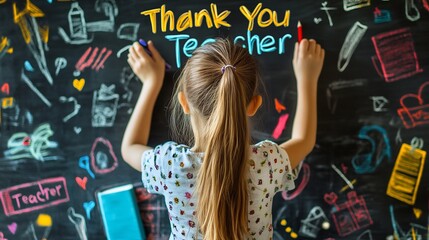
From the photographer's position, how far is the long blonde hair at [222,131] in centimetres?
82

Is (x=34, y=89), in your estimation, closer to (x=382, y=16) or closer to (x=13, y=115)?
(x=13, y=115)

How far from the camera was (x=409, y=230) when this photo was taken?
3.63 feet

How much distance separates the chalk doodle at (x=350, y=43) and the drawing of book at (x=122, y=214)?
69cm

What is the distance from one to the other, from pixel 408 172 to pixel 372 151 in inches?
4.4

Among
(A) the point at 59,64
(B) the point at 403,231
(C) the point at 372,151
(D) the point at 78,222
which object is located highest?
(A) the point at 59,64

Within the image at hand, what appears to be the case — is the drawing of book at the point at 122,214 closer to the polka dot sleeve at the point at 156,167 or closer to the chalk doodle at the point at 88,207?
the chalk doodle at the point at 88,207

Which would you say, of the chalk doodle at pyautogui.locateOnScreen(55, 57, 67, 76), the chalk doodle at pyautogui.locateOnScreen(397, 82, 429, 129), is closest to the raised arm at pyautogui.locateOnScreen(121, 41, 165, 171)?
the chalk doodle at pyautogui.locateOnScreen(55, 57, 67, 76)

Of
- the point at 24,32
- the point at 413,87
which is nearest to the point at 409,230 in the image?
→ the point at 413,87

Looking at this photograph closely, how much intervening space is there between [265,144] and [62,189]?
651 mm

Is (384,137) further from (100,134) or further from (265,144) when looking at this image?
(100,134)

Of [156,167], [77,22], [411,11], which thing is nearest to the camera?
[156,167]

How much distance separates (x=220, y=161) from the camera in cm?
84

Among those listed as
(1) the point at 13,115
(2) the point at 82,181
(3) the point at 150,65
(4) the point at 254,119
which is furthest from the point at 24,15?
(4) the point at 254,119

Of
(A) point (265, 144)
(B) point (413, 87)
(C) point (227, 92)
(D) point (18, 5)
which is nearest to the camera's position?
(C) point (227, 92)
